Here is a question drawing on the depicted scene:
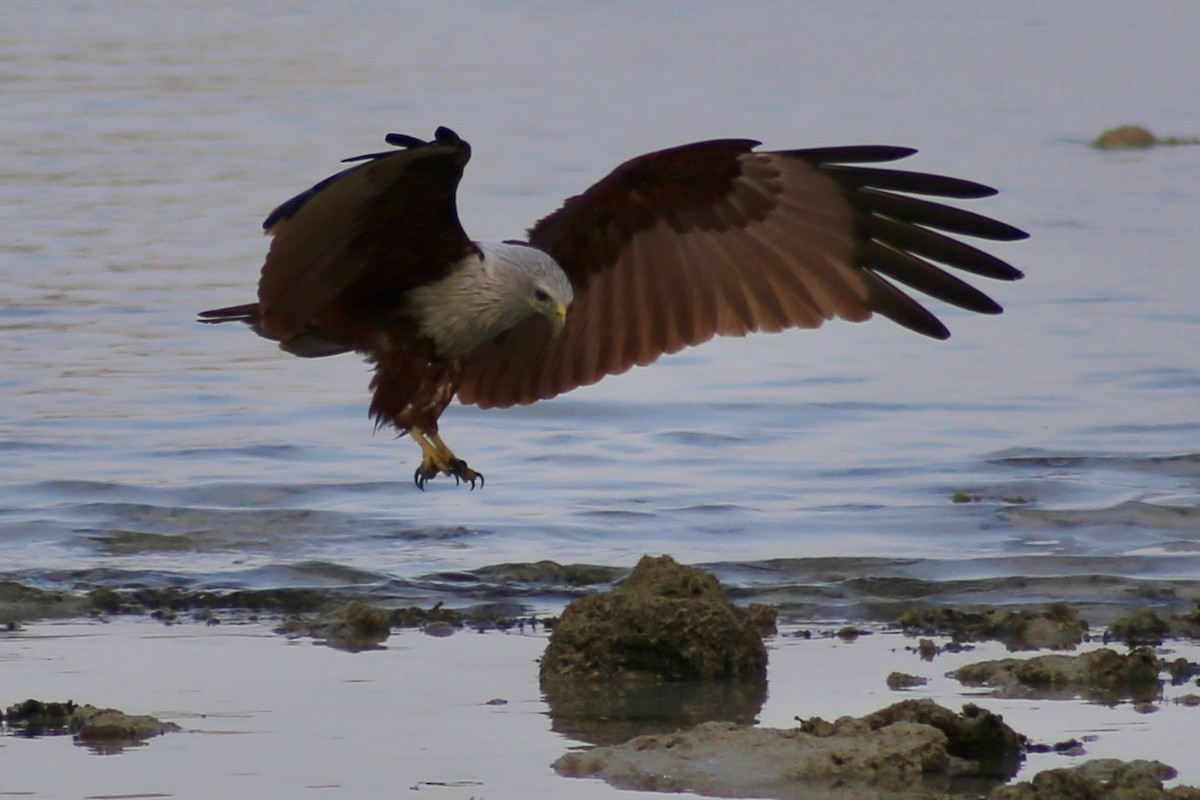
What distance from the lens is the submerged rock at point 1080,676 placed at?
21.1 ft

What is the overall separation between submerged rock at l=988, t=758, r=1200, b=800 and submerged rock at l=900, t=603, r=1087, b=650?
1.90 metres

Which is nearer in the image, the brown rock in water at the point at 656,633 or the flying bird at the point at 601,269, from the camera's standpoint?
the brown rock in water at the point at 656,633

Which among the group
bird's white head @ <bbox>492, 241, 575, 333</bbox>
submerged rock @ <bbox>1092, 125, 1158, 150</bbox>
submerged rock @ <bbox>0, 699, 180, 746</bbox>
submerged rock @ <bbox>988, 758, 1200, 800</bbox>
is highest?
submerged rock @ <bbox>1092, 125, 1158, 150</bbox>

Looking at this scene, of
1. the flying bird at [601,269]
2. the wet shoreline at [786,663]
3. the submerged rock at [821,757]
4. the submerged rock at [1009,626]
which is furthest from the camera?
the submerged rock at [1009,626]

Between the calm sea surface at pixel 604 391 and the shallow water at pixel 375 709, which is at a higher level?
the calm sea surface at pixel 604 391

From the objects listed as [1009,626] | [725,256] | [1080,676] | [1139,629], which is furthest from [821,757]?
[725,256]

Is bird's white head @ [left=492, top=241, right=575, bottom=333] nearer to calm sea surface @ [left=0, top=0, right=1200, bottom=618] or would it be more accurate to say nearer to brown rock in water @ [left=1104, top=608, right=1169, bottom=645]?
calm sea surface @ [left=0, top=0, right=1200, bottom=618]

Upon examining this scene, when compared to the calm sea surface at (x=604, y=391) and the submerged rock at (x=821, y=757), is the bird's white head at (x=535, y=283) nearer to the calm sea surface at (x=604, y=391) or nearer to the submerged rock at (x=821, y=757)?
the calm sea surface at (x=604, y=391)

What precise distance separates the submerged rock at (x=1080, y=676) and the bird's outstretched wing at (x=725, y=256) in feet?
4.30

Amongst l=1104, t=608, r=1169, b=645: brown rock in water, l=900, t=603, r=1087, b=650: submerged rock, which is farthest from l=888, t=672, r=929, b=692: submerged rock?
l=1104, t=608, r=1169, b=645: brown rock in water

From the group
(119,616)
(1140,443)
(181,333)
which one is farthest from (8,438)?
(1140,443)

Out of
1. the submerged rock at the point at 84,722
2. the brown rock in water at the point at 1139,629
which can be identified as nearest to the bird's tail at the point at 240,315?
the submerged rock at the point at 84,722

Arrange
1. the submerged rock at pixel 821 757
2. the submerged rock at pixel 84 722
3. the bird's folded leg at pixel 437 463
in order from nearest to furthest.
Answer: the submerged rock at pixel 821 757 → the submerged rock at pixel 84 722 → the bird's folded leg at pixel 437 463

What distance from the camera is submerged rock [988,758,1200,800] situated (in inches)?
205
